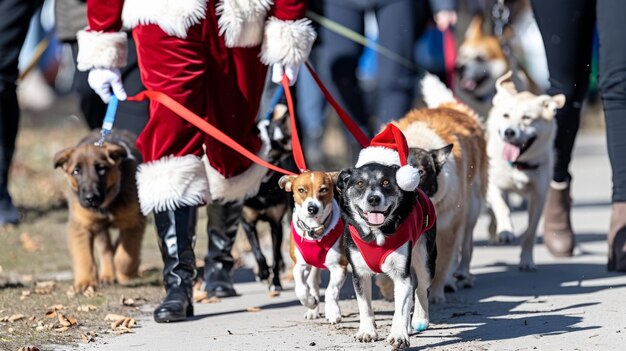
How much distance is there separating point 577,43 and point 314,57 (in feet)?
14.3

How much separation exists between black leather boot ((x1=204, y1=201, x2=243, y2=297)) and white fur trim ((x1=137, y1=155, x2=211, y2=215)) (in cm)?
60

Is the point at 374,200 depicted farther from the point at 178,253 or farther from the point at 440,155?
the point at 178,253

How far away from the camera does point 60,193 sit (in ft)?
38.7

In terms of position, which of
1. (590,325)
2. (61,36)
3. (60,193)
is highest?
(61,36)

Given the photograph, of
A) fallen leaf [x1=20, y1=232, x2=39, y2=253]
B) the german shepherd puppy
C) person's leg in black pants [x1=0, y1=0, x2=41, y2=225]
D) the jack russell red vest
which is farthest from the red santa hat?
person's leg in black pants [x1=0, y1=0, x2=41, y2=225]

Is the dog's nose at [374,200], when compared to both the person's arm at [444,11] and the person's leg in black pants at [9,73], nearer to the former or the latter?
the person's leg in black pants at [9,73]

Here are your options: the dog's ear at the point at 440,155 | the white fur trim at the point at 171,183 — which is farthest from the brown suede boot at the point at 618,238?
the white fur trim at the point at 171,183

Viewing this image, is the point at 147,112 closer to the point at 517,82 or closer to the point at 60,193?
the point at 517,82

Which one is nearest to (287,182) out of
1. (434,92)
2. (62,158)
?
(62,158)

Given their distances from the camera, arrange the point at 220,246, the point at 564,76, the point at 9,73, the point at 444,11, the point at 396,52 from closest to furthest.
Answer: the point at 220,246, the point at 564,76, the point at 9,73, the point at 396,52, the point at 444,11

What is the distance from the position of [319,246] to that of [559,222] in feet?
8.18

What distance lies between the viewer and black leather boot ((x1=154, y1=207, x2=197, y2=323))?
18.5ft

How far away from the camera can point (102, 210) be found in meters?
6.91

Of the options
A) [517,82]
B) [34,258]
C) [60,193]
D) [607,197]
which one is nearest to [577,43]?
[517,82]
